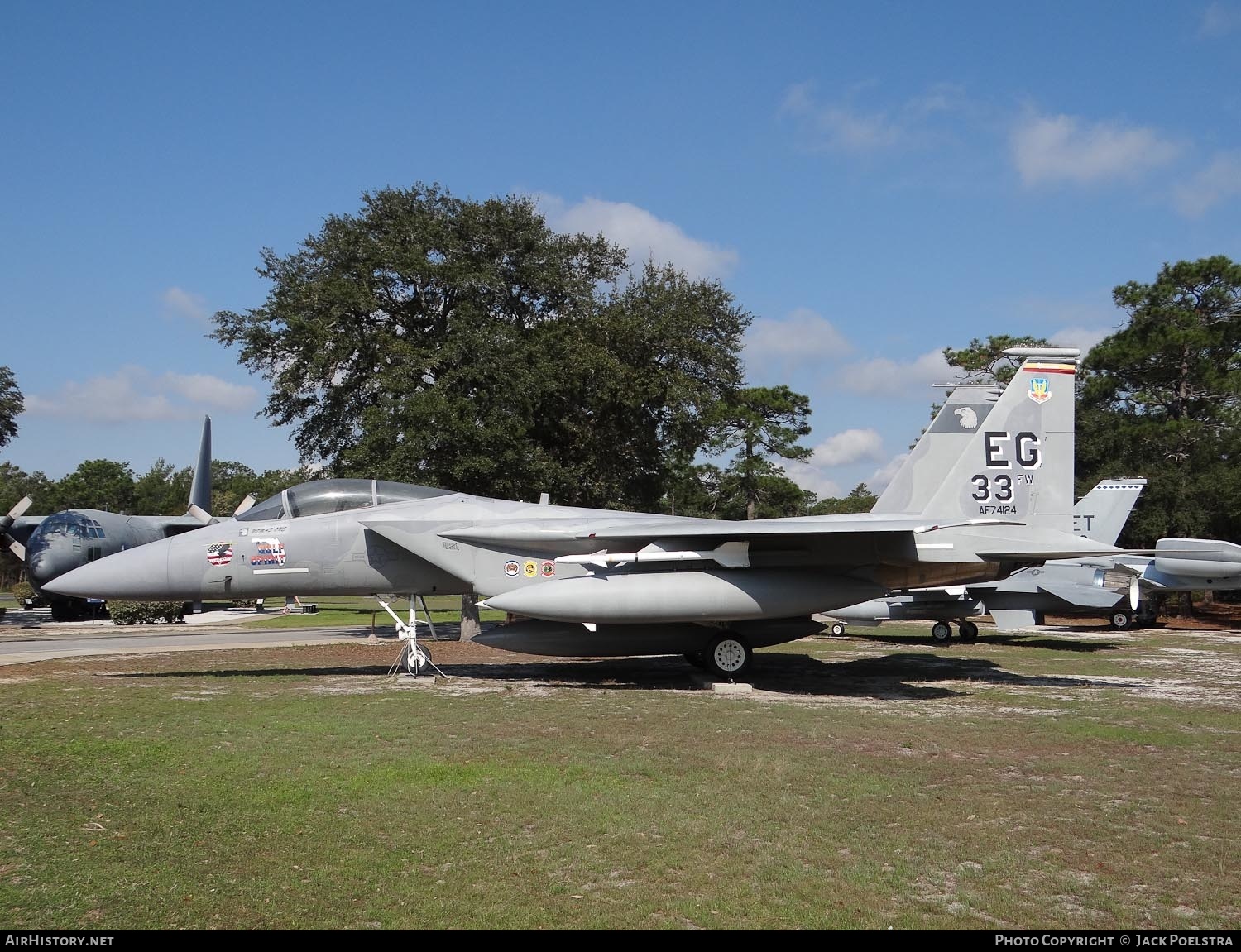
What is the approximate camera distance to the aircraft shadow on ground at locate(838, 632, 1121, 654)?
64.9 feet

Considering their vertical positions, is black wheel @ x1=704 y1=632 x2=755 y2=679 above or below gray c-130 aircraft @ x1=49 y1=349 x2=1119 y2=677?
below

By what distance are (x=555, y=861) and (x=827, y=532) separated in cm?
745

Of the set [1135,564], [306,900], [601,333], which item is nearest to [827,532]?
[306,900]

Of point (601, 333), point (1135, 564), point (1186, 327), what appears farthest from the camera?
point (1186, 327)

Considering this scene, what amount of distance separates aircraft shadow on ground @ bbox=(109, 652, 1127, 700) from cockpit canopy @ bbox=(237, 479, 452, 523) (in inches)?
91.8

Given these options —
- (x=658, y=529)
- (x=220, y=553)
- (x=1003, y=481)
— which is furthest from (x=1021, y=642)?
(x=220, y=553)

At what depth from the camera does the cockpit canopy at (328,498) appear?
12844 mm

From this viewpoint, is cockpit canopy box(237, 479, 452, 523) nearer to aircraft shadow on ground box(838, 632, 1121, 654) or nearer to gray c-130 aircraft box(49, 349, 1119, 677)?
gray c-130 aircraft box(49, 349, 1119, 677)

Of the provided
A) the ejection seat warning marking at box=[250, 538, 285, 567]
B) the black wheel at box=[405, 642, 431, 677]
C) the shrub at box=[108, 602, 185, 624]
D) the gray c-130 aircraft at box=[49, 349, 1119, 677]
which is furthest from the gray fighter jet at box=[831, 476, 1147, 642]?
the shrub at box=[108, 602, 185, 624]

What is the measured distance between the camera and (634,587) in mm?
11844

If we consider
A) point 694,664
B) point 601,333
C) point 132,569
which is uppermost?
point 601,333

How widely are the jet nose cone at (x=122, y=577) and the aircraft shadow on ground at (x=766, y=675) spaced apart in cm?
135

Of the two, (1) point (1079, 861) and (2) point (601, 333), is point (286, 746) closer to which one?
(1) point (1079, 861)

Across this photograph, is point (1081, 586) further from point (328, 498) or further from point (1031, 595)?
point (328, 498)
